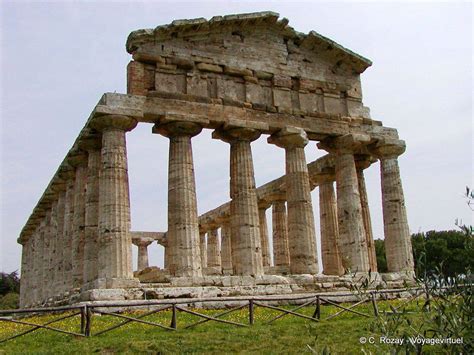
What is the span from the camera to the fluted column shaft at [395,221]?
87.8ft

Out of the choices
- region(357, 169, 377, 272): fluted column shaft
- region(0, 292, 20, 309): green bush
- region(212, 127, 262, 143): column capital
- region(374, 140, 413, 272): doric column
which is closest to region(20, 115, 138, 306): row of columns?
region(212, 127, 262, 143): column capital

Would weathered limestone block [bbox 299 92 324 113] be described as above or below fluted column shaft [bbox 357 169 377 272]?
above

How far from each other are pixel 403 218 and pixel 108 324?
1646 cm

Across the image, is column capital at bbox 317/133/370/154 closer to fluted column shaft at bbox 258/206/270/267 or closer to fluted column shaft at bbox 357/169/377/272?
fluted column shaft at bbox 357/169/377/272

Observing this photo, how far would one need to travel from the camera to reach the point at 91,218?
25.0 meters

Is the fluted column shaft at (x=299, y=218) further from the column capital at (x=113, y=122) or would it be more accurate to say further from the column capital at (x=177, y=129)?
the column capital at (x=113, y=122)

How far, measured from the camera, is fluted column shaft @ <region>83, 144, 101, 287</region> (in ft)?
80.2

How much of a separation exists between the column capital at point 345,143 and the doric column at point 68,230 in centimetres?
1370

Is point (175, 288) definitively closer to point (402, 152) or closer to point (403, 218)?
point (403, 218)

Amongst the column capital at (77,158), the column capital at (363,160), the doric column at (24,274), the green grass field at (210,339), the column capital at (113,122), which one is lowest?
the green grass field at (210,339)

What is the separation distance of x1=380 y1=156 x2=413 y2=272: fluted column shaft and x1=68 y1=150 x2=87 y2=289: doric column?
15283 millimetres

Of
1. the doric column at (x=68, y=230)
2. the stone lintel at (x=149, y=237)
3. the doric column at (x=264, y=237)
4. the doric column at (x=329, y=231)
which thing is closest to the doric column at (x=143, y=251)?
the stone lintel at (x=149, y=237)

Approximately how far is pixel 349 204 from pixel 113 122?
1210 cm

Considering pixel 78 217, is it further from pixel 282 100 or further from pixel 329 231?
pixel 329 231
